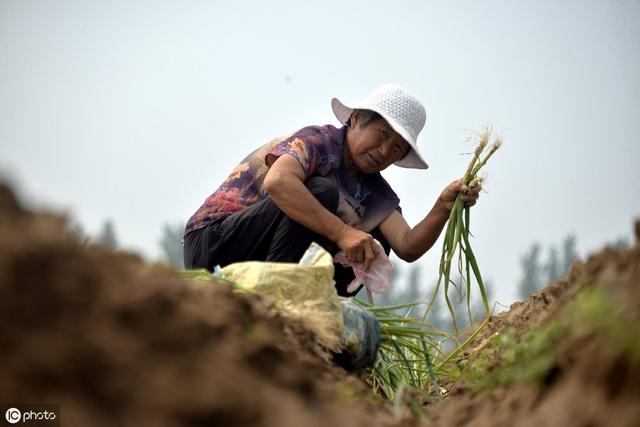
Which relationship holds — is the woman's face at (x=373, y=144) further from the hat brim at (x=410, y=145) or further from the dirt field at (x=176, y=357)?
the dirt field at (x=176, y=357)

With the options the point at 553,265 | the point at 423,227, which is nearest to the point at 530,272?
the point at 553,265

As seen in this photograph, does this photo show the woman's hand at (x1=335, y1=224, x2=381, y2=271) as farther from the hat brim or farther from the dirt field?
the dirt field

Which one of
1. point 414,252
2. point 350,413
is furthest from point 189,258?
point 350,413

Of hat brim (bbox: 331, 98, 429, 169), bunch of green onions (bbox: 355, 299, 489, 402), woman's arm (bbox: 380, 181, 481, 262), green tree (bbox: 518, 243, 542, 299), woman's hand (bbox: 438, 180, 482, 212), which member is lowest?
green tree (bbox: 518, 243, 542, 299)

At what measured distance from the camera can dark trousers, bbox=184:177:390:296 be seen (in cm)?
293

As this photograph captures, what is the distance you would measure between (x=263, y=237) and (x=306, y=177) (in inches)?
11.5

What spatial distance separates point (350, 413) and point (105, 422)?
0.56 m

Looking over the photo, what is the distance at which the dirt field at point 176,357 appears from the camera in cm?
98

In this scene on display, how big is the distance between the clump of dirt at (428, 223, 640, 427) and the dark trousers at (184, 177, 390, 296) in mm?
1087

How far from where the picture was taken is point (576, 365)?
1.33m

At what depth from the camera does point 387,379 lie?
2.49m

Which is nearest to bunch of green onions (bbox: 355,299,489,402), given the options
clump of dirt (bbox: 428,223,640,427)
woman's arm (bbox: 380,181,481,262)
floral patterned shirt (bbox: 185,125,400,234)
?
clump of dirt (bbox: 428,223,640,427)

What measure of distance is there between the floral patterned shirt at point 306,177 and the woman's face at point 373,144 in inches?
2.6

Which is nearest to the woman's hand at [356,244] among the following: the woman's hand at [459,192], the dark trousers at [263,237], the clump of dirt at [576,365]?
the dark trousers at [263,237]
